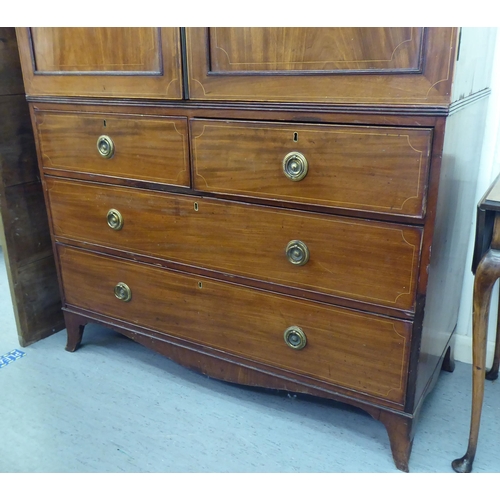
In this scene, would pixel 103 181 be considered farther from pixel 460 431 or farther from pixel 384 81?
pixel 460 431

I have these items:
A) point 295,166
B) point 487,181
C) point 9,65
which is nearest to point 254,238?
point 295,166

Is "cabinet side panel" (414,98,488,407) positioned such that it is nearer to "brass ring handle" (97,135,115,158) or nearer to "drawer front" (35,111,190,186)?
"drawer front" (35,111,190,186)

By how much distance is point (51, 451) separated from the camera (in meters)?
1.37

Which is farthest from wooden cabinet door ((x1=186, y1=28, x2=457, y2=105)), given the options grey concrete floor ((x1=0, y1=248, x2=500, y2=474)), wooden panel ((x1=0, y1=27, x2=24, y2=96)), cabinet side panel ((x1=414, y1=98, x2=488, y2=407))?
grey concrete floor ((x1=0, y1=248, x2=500, y2=474))

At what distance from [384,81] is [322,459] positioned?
0.94 m

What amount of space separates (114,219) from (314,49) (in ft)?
2.58

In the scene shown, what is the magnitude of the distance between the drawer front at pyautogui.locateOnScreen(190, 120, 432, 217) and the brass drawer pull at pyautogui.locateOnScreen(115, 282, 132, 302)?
1.53 ft

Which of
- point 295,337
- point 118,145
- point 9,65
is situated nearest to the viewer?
point 295,337

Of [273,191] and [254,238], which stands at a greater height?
[273,191]

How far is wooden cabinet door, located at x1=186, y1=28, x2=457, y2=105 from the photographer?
98 centimetres

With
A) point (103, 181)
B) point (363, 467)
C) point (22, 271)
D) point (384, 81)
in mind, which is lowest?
point (363, 467)

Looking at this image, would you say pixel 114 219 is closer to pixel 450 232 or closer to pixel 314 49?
pixel 314 49

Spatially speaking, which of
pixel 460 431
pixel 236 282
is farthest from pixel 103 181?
pixel 460 431

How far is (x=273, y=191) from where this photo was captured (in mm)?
1219
